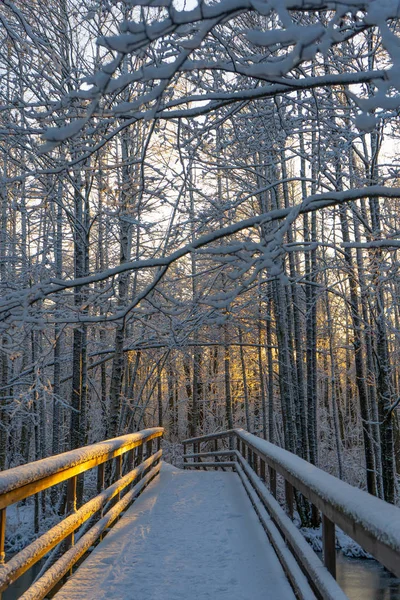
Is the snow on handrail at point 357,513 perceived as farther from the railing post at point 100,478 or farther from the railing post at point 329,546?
the railing post at point 100,478

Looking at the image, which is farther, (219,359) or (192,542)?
(219,359)

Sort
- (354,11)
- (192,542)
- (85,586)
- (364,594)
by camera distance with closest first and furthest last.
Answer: (354,11), (85,586), (192,542), (364,594)

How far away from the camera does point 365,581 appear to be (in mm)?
11625

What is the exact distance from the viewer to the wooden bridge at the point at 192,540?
291cm

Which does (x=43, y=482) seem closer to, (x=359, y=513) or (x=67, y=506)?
(x=67, y=506)

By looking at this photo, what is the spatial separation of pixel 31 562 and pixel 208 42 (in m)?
5.60

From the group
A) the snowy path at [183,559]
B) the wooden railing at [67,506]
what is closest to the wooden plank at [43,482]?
the wooden railing at [67,506]

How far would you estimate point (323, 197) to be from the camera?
4.88 metres

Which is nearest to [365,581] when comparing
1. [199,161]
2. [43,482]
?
[199,161]

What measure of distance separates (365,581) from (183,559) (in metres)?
7.70

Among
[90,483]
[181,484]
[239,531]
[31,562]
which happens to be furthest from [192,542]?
[90,483]

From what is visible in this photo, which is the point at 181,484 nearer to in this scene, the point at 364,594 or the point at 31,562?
the point at 364,594

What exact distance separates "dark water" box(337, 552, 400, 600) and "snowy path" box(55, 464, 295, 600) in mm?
3855

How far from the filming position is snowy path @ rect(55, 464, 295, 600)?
175 inches
